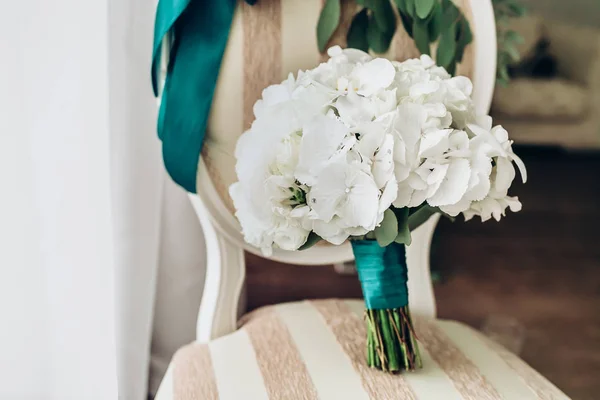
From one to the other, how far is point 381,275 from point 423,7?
316 mm

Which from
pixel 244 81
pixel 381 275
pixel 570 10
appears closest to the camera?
pixel 381 275

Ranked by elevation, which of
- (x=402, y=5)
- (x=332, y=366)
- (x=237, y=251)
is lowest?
(x=332, y=366)

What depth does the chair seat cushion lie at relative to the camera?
0.71 meters

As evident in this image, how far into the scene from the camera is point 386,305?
71cm

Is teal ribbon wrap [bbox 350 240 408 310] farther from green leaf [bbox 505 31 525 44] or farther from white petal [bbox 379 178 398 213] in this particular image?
green leaf [bbox 505 31 525 44]

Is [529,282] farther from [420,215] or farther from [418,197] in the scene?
[418,197]

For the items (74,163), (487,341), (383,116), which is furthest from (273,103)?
(487,341)

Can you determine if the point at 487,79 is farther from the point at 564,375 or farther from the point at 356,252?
the point at 564,375

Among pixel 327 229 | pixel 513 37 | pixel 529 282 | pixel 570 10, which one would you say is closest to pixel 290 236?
pixel 327 229

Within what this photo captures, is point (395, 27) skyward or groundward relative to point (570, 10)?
groundward

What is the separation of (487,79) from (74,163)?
53 cm

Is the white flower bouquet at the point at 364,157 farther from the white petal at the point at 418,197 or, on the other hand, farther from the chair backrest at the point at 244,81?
the chair backrest at the point at 244,81

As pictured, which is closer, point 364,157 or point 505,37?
point 364,157

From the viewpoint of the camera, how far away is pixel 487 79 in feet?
2.80
